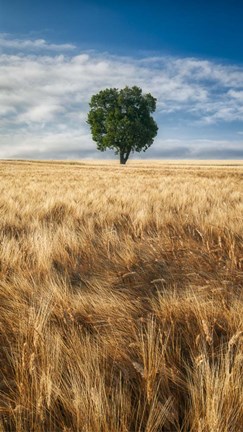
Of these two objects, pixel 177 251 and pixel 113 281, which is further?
pixel 177 251

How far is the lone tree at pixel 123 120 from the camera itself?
46438 mm

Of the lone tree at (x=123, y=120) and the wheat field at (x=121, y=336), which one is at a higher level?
the lone tree at (x=123, y=120)

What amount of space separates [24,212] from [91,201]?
1548 mm

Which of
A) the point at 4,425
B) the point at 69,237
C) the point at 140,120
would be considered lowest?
the point at 4,425

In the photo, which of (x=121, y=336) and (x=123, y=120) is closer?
(x=121, y=336)

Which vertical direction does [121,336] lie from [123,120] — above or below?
below

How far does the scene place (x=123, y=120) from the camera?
4609 centimetres

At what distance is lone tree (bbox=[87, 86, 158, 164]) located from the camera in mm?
46438

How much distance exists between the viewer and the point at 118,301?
178 centimetres

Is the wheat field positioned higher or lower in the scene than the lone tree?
lower

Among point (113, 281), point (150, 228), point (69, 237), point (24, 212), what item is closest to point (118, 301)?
point (113, 281)

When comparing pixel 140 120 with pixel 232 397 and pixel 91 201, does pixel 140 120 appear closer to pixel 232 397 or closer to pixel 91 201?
pixel 91 201

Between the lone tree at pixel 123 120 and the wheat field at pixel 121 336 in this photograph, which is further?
the lone tree at pixel 123 120

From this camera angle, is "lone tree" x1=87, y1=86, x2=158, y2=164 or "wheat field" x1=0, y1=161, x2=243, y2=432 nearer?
"wheat field" x1=0, y1=161, x2=243, y2=432
